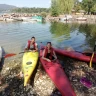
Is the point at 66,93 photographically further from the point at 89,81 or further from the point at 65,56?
the point at 65,56

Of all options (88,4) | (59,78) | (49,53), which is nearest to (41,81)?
(59,78)

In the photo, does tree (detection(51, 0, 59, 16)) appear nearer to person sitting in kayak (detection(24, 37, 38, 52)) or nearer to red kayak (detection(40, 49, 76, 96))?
person sitting in kayak (detection(24, 37, 38, 52))

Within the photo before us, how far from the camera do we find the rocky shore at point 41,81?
34.6 feet

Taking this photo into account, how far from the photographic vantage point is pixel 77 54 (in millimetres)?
15453

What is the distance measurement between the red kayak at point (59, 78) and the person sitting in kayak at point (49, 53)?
1.69 ft

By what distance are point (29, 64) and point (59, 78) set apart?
8.81 feet

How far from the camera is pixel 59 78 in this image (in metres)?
10.9

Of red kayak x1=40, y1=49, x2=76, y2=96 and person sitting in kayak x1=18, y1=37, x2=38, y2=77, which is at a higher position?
person sitting in kayak x1=18, y1=37, x2=38, y2=77

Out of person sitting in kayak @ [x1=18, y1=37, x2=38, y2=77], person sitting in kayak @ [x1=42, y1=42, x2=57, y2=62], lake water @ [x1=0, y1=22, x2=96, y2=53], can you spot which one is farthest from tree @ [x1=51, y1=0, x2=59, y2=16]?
person sitting in kayak @ [x1=42, y1=42, x2=57, y2=62]

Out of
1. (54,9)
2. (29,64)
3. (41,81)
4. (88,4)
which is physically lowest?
(41,81)

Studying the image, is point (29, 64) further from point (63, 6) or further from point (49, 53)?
point (63, 6)

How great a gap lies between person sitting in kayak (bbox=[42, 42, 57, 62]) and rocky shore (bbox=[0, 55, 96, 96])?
105cm

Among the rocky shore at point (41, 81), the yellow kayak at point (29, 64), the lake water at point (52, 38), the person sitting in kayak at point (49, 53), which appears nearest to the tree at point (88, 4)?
the lake water at point (52, 38)

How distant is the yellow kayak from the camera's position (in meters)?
11.3
